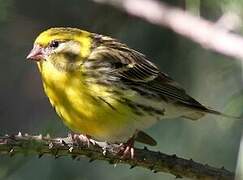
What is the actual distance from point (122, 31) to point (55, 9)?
71 cm

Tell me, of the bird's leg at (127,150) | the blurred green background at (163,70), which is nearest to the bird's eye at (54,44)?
the blurred green background at (163,70)

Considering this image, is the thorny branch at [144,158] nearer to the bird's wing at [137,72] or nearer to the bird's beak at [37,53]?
the bird's beak at [37,53]

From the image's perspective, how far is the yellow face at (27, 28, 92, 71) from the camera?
2.56 metres

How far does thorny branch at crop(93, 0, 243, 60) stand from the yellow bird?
22 centimetres

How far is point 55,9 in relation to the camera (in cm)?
381

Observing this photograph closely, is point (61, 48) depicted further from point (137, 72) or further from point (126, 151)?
point (126, 151)

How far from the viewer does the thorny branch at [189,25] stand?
7.00 ft

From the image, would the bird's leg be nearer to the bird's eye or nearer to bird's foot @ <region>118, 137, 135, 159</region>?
bird's foot @ <region>118, 137, 135, 159</region>

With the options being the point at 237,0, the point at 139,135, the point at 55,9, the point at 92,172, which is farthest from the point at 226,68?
the point at 55,9

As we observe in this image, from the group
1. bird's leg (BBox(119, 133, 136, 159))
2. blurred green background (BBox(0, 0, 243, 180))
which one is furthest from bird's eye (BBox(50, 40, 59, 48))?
bird's leg (BBox(119, 133, 136, 159))

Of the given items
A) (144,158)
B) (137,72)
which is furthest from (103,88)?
(144,158)

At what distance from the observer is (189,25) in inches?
94.4

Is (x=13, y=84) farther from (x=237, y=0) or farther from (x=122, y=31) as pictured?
(x=237, y=0)

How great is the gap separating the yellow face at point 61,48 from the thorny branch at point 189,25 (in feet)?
0.56
